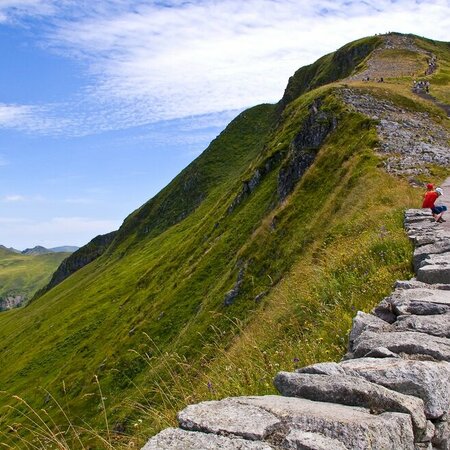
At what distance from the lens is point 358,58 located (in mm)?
121125

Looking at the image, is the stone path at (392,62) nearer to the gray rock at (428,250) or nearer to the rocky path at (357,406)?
the gray rock at (428,250)

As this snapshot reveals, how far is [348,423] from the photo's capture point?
4.52 metres

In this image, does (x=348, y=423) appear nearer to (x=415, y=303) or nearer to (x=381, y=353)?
(x=381, y=353)

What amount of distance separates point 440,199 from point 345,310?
1954cm

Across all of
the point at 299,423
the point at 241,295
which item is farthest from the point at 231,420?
the point at 241,295

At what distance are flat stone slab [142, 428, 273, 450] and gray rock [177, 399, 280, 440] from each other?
0.41ft

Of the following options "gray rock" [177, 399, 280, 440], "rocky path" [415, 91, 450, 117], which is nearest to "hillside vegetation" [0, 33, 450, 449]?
"gray rock" [177, 399, 280, 440]

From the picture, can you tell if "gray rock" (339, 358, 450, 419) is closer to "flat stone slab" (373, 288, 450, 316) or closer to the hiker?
"flat stone slab" (373, 288, 450, 316)

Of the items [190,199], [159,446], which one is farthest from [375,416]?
[190,199]

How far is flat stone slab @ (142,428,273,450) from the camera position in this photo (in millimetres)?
4223

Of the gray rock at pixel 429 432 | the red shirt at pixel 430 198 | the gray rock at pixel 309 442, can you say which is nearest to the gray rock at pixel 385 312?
the gray rock at pixel 429 432

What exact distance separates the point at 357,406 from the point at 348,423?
2.81 ft

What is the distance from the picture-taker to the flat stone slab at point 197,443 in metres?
4.22

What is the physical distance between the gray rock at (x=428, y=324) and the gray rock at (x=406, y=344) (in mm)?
422
